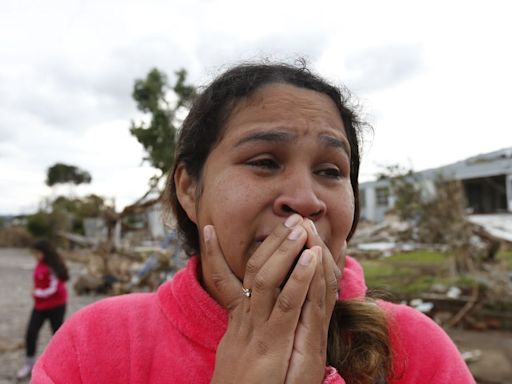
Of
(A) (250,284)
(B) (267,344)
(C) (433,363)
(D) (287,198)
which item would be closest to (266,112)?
(D) (287,198)

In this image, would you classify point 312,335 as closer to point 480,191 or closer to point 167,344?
point 167,344

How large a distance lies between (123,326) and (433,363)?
944mm

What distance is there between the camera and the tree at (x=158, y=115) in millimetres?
5926

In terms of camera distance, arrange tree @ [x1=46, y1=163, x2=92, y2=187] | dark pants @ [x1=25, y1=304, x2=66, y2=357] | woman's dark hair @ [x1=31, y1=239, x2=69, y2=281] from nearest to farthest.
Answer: dark pants @ [x1=25, y1=304, x2=66, y2=357] → woman's dark hair @ [x1=31, y1=239, x2=69, y2=281] → tree @ [x1=46, y1=163, x2=92, y2=187]

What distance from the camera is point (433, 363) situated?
4.48 ft

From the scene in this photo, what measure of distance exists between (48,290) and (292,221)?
6.36m

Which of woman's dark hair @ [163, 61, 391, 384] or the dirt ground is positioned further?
the dirt ground

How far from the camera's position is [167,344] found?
1326 mm

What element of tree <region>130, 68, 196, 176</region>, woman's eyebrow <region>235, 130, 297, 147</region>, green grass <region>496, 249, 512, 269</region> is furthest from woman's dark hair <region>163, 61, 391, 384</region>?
green grass <region>496, 249, 512, 269</region>

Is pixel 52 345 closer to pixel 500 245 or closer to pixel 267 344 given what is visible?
pixel 267 344

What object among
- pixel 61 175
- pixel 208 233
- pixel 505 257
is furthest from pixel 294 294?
pixel 61 175

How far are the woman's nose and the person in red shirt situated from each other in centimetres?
616

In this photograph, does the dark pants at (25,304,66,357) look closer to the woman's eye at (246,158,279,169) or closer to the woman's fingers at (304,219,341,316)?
the woman's eye at (246,158,279,169)

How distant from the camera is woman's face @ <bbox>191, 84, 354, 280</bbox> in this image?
1.16 metres
